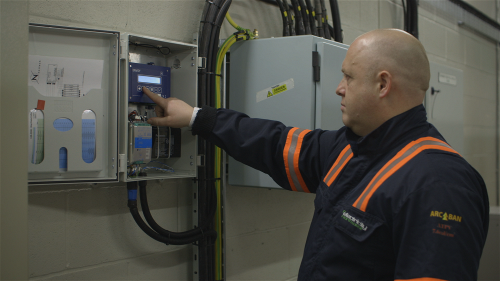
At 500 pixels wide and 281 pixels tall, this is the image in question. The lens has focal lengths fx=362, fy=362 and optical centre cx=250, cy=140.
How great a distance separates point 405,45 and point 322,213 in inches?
18.6

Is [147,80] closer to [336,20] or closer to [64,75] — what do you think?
[64,75]

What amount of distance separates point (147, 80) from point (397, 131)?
0.80 metres

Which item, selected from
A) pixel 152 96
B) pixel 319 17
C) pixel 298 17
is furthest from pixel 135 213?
pixel 319 17

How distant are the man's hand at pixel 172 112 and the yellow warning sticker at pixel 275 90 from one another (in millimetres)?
304

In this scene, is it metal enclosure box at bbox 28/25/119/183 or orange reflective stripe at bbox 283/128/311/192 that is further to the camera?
orange reflective stripe at bbox 283/128/311/192

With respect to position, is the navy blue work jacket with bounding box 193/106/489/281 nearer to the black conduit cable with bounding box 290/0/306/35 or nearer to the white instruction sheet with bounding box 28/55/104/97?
the black conduit cable with bounding box 290/0/306/35

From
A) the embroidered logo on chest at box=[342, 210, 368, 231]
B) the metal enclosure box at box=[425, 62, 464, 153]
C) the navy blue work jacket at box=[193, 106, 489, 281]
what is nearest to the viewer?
the navy blue work jacket at box=[193, 106, 489, 281]

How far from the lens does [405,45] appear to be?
2.94 feet

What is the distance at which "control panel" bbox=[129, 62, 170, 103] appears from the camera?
1.17 m

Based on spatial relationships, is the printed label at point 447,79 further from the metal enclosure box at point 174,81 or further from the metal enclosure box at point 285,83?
the metal enclosure box at point 174,81

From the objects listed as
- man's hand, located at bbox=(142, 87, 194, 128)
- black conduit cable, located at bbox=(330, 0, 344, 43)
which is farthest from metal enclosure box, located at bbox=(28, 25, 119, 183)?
black conduit cable, located at bbox=(330, 0, 344, 43)

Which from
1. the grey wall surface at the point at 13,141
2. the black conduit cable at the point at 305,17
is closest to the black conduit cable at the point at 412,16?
the black conduit cable at the point at 305,17

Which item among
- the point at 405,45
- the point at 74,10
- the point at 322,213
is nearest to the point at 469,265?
the point at 322,213

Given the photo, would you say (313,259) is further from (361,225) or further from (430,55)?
(430,55)
